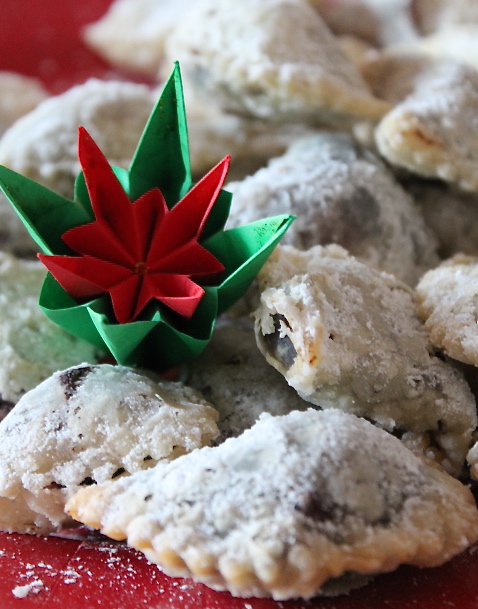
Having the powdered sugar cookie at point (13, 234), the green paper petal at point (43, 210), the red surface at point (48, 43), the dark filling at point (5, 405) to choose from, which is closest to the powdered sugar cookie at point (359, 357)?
the green paper petal at point (43, 210)

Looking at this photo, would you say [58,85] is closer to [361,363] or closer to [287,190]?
[287,190]

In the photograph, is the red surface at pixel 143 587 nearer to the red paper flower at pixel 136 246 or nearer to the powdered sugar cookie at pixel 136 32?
the red paper flower at pixel 136 246

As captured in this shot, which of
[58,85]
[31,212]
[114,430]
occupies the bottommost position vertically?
[58,85]

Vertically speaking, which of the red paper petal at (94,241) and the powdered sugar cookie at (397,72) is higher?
the powdered sugar cookie at (397,72)

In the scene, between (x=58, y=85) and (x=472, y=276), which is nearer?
(x=472, y=276)

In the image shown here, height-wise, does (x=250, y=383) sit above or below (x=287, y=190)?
below

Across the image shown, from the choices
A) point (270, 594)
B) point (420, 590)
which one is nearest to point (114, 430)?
point (270, 594)
